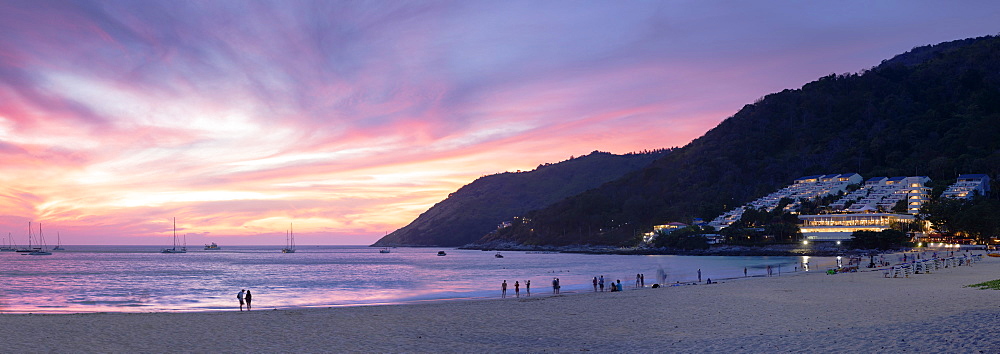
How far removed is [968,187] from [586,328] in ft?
602

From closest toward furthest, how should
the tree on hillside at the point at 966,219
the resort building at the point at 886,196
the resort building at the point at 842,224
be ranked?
the tree on hillside at the point at 966,219 < the resort building at the point at 842,224 < the resort building at the point at 886,196

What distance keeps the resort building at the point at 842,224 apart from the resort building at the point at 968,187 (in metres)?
18.3

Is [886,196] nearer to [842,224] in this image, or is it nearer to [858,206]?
[858,206]

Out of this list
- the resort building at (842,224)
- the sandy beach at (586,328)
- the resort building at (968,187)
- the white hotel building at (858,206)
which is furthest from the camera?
the resort building at (968,187)

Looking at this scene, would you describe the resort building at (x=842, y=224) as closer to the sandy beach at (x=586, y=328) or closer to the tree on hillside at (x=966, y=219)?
the tree on hillside at (x=966, y=219)

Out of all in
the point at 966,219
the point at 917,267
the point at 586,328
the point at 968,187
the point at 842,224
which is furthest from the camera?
the point at 968,187

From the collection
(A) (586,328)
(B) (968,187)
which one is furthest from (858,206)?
(A) (586,328)

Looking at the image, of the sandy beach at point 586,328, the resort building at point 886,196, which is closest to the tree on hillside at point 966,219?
the resort building at point 886,196

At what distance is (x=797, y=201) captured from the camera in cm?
19062

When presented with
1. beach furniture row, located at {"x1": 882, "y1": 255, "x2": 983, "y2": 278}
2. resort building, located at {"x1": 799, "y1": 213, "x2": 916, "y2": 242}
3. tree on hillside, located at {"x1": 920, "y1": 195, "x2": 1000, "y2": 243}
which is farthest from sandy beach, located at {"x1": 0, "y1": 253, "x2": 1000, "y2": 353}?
resort building, located at {"x1": 799, "y1": 213, "x2": 916, "y2": 242}

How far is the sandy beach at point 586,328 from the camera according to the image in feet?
50.2

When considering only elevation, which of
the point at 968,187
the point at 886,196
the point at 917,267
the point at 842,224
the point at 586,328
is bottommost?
the point at 842,224

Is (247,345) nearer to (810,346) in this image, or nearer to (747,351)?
(747,351)

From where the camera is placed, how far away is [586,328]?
66.1 feet
